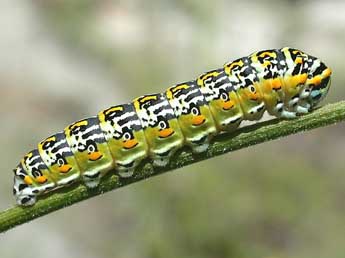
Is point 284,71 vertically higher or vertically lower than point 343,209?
higher

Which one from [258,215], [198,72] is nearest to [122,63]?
[198,72]

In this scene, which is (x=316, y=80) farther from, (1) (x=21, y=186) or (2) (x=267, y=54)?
(1) (x=21, y=186)

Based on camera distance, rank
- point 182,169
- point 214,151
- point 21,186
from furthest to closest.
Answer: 1. point 182,169
2. point 21,186
3. point 214,151

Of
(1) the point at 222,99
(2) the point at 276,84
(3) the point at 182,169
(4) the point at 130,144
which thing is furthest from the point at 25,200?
(3) the point at 182,169

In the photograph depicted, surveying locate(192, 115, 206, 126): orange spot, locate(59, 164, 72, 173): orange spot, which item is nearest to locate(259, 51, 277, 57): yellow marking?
locate(192, 115, 206, 126): orange spot

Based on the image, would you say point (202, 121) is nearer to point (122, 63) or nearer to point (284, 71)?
point (284, 71)

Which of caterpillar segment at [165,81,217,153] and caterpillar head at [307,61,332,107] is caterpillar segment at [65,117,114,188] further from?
caterpillar head at [307,61,332,107]

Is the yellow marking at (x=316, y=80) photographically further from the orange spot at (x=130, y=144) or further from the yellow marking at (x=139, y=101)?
the orange spot at (x=130, y=144)
